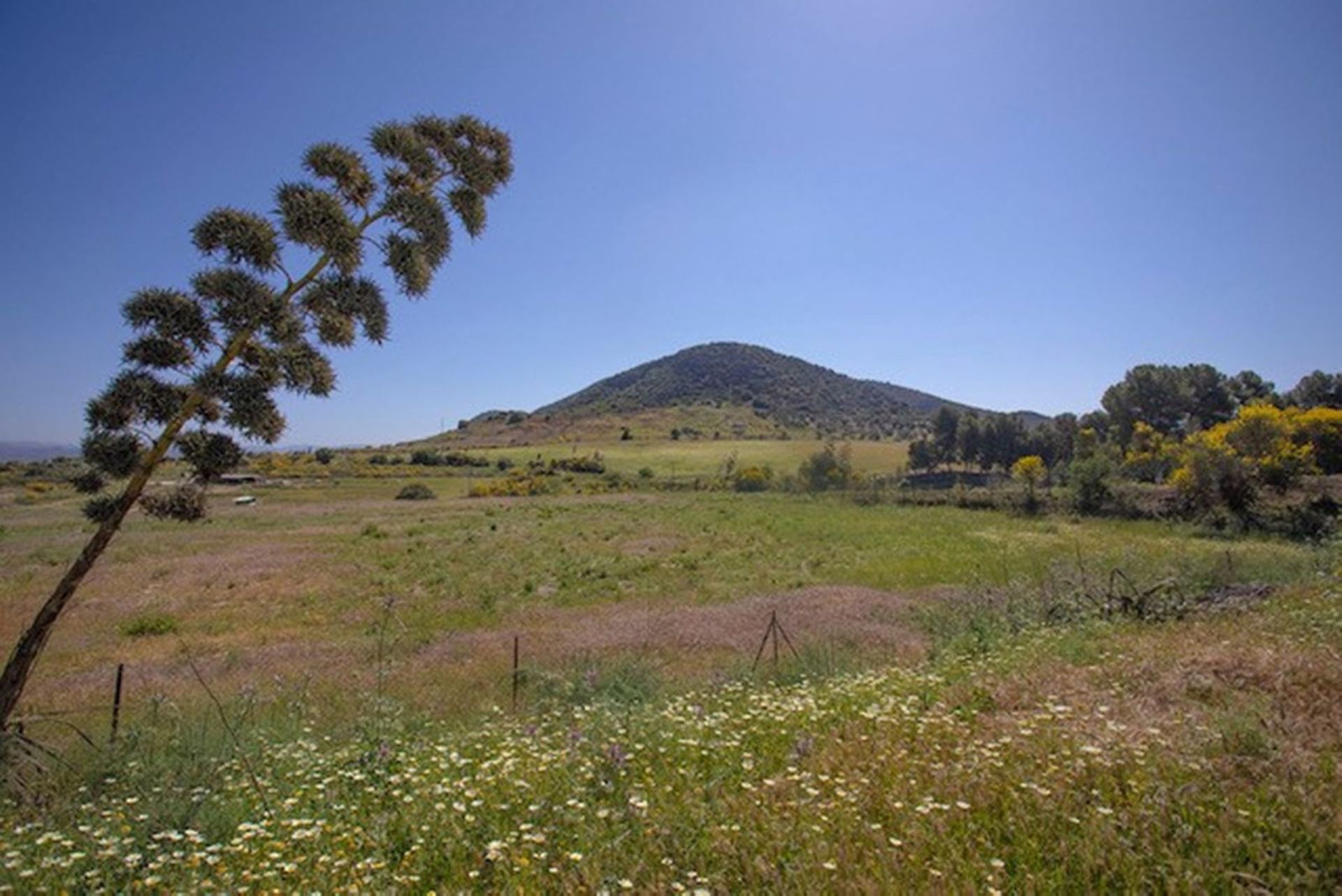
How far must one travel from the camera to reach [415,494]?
8244 cm

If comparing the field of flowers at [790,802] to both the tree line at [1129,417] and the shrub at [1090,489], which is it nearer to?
the shrub at [1090,489]

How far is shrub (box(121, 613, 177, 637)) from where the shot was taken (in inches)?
858

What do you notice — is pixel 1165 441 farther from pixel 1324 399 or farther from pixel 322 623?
pixel 322 623

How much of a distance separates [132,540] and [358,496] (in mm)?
36636

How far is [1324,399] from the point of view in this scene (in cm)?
10194

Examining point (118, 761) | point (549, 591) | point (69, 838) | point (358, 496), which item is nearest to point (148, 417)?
point (69, 838)

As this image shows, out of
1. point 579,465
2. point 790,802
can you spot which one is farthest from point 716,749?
point 579,465

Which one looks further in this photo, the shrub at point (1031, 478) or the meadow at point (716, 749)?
the shrub at point (1031, 478)

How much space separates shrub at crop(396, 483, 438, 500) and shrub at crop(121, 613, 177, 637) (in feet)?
193

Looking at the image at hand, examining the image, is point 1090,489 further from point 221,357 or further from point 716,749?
point 221,357

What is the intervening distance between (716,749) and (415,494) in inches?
3230

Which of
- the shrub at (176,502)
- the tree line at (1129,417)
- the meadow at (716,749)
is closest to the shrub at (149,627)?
the meadow at (716,749)

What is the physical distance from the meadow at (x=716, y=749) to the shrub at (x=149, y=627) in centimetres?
12

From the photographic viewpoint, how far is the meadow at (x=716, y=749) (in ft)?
14.2
